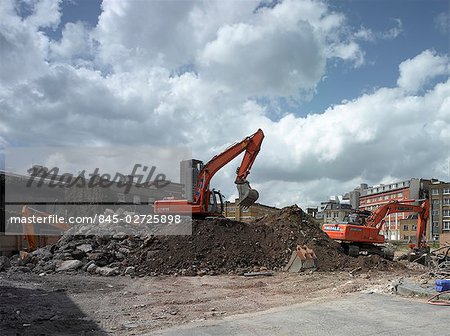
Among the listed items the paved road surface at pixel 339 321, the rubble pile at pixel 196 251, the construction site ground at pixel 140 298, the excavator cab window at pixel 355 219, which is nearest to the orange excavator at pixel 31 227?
the rubble pile at pixel 196 251

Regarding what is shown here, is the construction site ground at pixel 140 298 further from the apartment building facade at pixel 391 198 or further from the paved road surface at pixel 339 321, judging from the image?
the apartment building facade at pixel 391 198

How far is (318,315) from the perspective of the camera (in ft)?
28.4

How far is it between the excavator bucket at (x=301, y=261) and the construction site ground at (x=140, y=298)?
0.70 metres

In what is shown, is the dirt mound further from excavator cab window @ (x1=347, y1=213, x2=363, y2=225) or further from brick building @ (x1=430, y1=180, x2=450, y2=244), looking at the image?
brick building @ (x1=430, y1=180, x2=450, y2=244)

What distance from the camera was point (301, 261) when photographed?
1820cm

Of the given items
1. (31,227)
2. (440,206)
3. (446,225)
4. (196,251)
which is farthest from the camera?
(440,206)

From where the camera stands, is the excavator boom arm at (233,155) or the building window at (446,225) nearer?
the excavator boom arm at (233,155)

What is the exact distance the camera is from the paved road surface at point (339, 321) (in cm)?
750

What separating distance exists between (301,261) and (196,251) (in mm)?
4124

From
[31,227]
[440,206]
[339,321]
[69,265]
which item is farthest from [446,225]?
[339,321]

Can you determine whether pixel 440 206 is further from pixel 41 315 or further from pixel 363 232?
pixel 41 315

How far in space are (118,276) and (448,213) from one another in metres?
106

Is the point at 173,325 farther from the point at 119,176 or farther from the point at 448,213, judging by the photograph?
the point at 448,213

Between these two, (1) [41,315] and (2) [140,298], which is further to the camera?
(2) [140,298]
